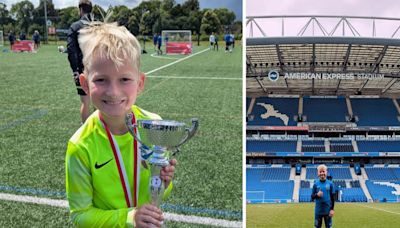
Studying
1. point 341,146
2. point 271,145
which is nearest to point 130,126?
point 271,145

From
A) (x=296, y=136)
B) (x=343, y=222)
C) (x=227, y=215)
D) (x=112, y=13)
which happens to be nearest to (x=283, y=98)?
(x=296, y=136)

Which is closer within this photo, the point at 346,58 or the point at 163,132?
the point at 163,132

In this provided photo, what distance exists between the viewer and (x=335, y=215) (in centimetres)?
893

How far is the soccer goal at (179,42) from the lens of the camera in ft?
44.3

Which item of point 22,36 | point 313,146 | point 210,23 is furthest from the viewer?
point 22,36

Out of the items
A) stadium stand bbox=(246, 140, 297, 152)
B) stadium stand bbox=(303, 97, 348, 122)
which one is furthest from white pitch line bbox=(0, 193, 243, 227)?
stadium stand bbox=(303, 97, 348, 122)

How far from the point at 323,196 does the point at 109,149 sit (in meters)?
3.09

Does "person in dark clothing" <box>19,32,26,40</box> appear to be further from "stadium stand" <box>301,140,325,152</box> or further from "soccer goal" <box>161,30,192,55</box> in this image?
"stadium stand" <box>301,140,325,152</box>

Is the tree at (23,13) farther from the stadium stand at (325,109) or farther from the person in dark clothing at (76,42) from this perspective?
the person in dark clothing at (76,42)

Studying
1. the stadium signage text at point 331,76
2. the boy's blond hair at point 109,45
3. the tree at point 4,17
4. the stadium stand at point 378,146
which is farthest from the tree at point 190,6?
the boy's blond hair at point 109,45

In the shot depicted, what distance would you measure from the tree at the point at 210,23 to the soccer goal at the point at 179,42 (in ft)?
1.74

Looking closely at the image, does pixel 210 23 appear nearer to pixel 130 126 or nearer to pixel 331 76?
pixel 331 76

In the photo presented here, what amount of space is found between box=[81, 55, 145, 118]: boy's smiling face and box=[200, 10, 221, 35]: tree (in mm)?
10776

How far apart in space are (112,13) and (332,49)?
1062 centimetres
